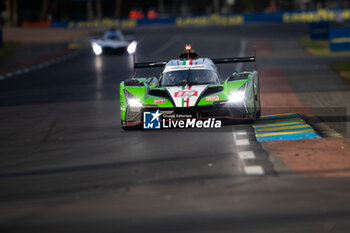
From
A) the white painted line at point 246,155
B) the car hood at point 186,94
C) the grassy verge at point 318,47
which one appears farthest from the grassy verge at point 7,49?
the white painted line at point 246,155

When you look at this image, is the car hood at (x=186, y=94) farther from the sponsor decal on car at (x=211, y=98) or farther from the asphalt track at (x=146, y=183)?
the asphalt track at (x=146, y=183)

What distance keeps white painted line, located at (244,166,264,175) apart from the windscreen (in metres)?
5.46

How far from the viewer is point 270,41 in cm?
5984

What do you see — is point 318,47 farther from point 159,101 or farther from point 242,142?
point 242,142

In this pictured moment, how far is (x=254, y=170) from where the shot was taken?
10797mm

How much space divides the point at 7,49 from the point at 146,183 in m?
48.5

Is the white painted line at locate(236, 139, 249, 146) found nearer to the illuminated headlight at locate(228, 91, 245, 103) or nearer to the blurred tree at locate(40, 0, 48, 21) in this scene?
the illuminated headlight at locate(228, 91, 245, 103)

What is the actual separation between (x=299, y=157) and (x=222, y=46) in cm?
4304

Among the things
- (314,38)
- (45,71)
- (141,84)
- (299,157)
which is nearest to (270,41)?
(314,38)

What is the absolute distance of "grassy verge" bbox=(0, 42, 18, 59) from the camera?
51950 mm

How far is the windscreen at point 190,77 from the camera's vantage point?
16.4 metres

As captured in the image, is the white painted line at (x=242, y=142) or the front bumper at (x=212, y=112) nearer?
the white painted line at (x=242, y=142)

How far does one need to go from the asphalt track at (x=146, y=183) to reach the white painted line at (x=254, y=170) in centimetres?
2

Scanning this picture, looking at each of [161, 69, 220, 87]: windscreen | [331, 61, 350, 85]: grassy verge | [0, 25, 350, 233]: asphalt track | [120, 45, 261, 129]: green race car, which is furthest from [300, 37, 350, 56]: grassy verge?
[120, 45, 261, 129]: green race car
